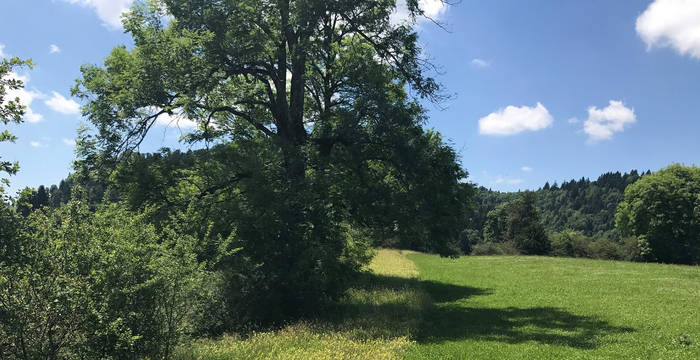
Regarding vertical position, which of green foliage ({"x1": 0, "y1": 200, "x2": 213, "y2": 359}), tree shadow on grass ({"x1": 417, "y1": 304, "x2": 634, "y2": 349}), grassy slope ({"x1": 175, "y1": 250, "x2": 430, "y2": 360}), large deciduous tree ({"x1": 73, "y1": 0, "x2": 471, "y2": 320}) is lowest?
tree shadow on grass ({"x1": 417, "y1": 304, "x2": 634, "y2": 349})

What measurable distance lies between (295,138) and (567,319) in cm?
1415

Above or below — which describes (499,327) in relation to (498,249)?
below

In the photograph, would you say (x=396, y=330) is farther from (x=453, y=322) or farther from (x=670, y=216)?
(x=670, y=216)

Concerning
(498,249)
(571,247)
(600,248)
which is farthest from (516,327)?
(571,247)

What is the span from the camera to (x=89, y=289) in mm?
7203

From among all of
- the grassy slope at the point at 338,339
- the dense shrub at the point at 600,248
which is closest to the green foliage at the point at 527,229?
the dense shrub at the point at 600,248

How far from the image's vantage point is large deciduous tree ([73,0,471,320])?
53.0 feet

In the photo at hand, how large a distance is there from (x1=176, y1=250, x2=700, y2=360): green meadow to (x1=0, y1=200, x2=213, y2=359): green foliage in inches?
57.9

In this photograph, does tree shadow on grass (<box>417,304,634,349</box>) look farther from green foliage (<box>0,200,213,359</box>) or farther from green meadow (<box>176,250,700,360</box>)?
green foliage (<box>0,200,213,359</box>)

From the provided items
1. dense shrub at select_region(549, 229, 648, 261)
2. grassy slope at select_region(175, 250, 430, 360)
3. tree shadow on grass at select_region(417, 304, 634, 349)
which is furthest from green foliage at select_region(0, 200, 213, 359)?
dense shrub at select_region(549, 229, 648, 261)

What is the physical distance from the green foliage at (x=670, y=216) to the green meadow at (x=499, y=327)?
34.1 meters

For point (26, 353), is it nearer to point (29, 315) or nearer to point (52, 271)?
point (29, 315)

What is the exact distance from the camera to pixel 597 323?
583 inches

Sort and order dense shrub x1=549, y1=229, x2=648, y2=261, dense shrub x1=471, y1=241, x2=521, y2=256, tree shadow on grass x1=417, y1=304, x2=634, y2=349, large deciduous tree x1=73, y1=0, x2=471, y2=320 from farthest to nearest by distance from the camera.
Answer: dense shrub x1=471, y1=241, x2=521, y2=256, dense shrub x1=549, y1=229, x2=648, y2=261, large deciduous tree x1=73, y1=0, x2=471, y2=320, tree shadow on grass x1=417, y1=304, x2=634, y2=349
